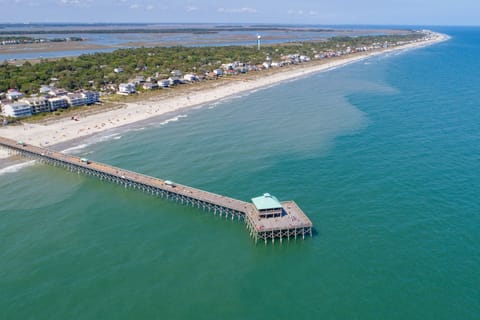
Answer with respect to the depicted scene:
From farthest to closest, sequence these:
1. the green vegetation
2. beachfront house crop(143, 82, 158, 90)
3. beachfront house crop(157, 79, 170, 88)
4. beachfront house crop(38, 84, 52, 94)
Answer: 1. beachfront house crop(157, 79, 170, 88)
2. beachfront house crop(143, 82, 158, 90)
3. the green vegetation
4. beachfront house crop(38, 84, 52, 94)

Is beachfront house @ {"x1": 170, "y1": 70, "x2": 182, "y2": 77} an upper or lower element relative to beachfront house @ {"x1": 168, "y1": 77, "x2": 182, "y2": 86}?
upper

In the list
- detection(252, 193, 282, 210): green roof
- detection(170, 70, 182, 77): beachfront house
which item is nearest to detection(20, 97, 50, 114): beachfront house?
detection(170, 70, 182, 77): beachfront house

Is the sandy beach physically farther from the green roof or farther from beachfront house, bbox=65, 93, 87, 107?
the green roof

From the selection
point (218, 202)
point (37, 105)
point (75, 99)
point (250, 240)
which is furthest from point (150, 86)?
point (250, 240)

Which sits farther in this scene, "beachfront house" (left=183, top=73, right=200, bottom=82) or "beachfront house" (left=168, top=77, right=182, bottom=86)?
"beachfront house" (left=183, top=73, right=200, bottom=82)

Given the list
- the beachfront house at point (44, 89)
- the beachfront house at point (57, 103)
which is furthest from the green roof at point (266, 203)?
the beachfront house at point (44, 89)

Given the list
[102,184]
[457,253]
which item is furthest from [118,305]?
[457,253]

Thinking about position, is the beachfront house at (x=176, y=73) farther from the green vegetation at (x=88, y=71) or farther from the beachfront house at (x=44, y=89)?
the beachfront house at (x=44, y=89)

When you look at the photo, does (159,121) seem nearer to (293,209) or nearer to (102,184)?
(102,184)
